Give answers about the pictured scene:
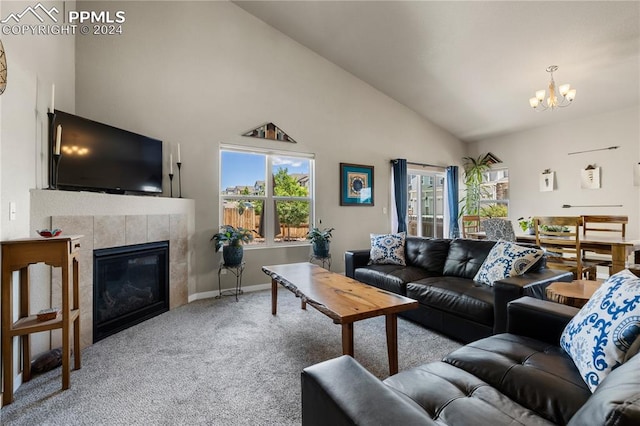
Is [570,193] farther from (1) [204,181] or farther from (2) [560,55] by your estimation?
(1) [204,181]

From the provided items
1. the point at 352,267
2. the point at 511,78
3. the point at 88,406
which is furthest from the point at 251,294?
the point at 511,78

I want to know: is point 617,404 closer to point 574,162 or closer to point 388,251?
point 388,251

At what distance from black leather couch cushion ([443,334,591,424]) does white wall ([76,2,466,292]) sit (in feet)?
10.7

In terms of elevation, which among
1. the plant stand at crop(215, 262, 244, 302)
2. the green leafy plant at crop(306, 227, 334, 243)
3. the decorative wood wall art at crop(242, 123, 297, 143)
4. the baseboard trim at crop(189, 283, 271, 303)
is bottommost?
the baseboard trim at crop(189, 283, 271, 303)

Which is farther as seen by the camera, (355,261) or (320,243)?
(320,243)

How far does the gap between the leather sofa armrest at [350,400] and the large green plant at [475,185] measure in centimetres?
620

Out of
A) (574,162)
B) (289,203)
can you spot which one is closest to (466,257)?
(289,203)

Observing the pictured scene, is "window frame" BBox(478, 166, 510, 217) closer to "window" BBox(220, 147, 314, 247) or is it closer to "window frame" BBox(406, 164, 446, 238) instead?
"window frame" BBox(406, 164, 446, 238)

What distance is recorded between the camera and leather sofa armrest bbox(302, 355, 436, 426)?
0.75m

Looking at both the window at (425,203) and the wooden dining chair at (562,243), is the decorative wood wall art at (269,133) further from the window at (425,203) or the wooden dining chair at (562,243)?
the wooden dining chair at (562,243)

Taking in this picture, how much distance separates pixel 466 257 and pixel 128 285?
11.3 ft

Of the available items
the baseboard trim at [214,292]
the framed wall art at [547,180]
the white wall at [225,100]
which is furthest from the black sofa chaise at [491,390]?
the framed wall art at [547,180]

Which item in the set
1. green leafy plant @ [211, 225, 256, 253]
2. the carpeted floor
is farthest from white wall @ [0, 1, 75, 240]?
green leafy plant @ [211, 225, 256, 253]

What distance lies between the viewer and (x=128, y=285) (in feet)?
9.50
